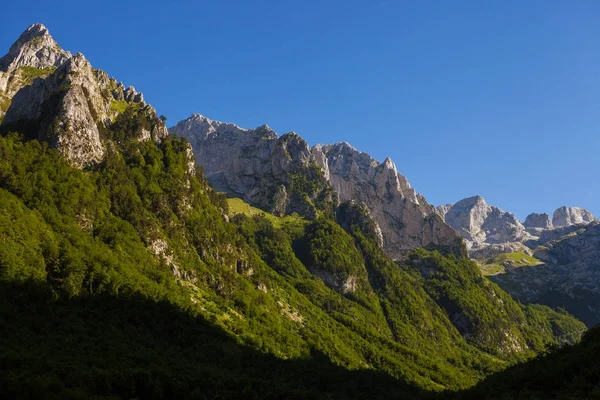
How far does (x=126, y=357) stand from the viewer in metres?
114

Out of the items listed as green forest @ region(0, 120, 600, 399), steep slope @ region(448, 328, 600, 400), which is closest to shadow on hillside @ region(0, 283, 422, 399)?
green forest @ region(0, 120, 600, 399)

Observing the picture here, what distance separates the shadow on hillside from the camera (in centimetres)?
8744

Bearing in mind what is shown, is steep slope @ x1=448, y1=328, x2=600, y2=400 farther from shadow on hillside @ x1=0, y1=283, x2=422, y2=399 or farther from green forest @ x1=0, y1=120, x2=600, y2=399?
shadow on hillside @ x1=0, y1=283, x2=422, y2=399

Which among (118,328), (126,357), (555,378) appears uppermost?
(555,378)

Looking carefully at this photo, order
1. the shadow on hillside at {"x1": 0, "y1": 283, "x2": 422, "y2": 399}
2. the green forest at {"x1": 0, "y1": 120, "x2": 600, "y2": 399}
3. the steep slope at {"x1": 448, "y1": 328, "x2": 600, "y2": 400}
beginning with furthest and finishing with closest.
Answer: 1. the shadow on hillside at {"x1": 0, "y1": 283, "x2": 422, "y2": 399}
2. the green forest at {"x1": 0, "y1": 120, "x2": 600, "y2": 399}
3. the steep slope at {"x1": 448, "y1": 328, "x2": 600, "y2": 400}

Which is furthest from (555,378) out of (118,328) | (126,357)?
(118,328)

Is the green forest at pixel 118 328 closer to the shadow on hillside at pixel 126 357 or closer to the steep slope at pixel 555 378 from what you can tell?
the steep slope at pixel 555 378

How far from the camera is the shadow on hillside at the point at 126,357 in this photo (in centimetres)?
8744

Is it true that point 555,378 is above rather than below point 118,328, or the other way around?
above

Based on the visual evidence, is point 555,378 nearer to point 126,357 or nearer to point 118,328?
point 126,357

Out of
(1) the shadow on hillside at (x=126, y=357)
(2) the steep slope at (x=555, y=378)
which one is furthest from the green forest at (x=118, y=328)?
(1) the shadow on hillside at (x=126, y=357)

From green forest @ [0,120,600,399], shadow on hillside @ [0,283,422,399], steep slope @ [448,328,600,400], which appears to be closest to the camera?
steep slope @ [448,328,600,400]

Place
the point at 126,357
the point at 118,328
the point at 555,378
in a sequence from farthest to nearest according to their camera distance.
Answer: the point at 118,328 → the point at 126,357 → the point at 555,378

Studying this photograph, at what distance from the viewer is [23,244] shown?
449ft
